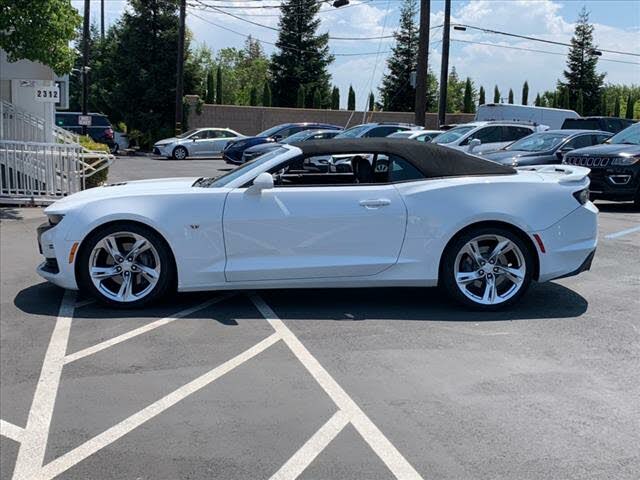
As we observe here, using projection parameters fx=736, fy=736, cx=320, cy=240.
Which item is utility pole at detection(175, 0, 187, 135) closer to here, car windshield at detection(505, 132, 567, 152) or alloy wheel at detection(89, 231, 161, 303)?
car windshield at detection(505, 132, 567, 152)

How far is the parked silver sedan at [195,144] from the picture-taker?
30.6 m

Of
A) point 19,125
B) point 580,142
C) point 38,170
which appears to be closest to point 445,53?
point 580,142

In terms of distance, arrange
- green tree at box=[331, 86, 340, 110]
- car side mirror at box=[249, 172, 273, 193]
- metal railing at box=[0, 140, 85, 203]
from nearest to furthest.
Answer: car side mirror at box=[249, 172, 273, 193], metal railing at box=[0, 140, 85, 203], green tree at box=[331, 86, 340, 110]

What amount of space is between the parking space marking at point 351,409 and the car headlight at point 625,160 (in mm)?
9113

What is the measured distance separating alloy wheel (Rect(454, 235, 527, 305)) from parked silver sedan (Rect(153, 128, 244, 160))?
25.5 metres

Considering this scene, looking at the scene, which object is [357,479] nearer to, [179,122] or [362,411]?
[362,411]

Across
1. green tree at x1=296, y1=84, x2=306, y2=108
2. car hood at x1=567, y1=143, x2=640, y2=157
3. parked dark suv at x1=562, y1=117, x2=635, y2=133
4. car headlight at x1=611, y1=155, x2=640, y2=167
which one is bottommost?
→ car headlight at x1=611, y1=155, x2=640, y2=167

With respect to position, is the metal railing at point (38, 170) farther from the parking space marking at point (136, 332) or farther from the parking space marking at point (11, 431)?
the parking space marking at point (11, 431)

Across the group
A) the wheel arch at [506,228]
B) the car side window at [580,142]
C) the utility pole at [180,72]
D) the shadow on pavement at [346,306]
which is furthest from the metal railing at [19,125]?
the utility pole at [180,72]

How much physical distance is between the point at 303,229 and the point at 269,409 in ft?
6.92

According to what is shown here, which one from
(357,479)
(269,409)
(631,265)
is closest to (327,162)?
(269,409)

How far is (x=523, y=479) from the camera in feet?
11.1

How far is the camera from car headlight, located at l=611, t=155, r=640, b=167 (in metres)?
12.9

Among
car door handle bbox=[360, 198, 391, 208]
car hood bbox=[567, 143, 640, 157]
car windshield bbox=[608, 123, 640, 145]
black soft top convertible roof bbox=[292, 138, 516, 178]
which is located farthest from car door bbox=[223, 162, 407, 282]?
car windshield bbox=[608, 123, 640, 145]
